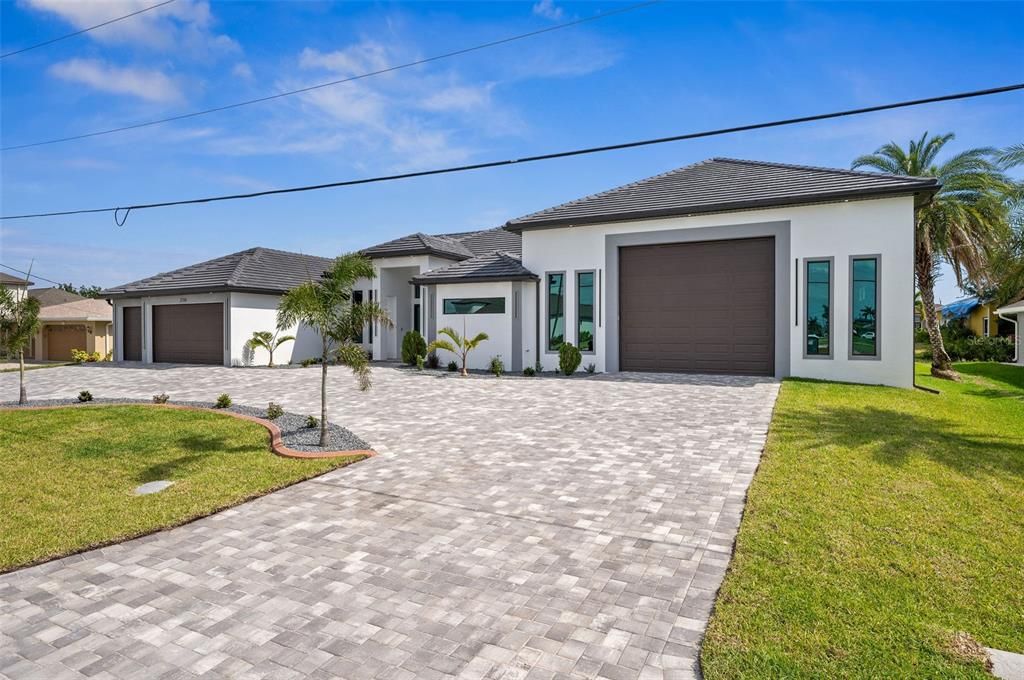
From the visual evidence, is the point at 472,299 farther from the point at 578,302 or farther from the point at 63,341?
the point at 63,341

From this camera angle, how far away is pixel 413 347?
70.7ft

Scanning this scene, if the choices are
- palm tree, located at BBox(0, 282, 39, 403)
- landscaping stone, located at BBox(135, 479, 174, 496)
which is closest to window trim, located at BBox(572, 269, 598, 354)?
landscaping stone, located at BBox(135, 479, 174, 496)

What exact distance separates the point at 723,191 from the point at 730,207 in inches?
41.3

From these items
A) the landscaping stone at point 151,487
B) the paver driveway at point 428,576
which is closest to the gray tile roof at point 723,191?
the paver driveway at point 428,576

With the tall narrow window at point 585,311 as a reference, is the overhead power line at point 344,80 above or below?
above

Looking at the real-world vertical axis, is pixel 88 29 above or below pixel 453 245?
above

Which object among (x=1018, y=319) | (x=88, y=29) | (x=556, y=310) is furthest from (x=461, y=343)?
(x=1018, y=319)

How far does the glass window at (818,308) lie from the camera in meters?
15.4

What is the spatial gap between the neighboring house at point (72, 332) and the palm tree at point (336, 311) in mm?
28574

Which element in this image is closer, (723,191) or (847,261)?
(847,261)

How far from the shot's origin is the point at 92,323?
3055 cm

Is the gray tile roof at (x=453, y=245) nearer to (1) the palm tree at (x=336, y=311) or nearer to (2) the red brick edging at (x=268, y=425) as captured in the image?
(2) the red brick edging at (x=268, y=425)

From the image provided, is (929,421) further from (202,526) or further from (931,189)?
(202,526)

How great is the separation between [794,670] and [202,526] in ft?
17.8
